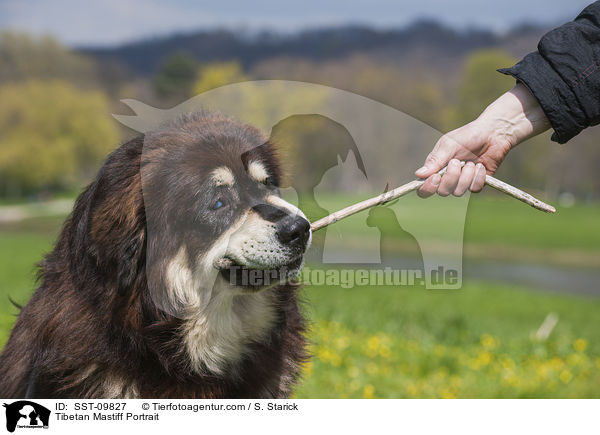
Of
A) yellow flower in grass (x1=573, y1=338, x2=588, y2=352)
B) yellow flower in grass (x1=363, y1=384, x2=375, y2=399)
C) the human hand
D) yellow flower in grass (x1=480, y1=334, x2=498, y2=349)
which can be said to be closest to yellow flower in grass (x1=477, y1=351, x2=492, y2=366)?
yellow flower in grass (x1=480, y1=334, x2=498, y2=349)

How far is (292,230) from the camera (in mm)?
2396

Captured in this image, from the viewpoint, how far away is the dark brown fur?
8.25 feet

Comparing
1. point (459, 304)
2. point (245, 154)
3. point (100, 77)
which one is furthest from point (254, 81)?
point (100, 77)

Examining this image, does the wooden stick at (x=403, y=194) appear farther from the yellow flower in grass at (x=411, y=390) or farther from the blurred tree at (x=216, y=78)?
the yellow flower in grass at (x=411, y=390)

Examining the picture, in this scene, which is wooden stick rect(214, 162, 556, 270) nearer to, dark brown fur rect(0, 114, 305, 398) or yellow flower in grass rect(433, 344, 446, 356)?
dark brown fur rect(0, 114, 305, 398)

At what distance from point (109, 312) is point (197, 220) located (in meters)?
0.55

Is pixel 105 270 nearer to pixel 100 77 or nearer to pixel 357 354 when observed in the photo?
pixel 357 354

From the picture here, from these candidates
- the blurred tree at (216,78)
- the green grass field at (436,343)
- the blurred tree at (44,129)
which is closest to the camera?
the blurred tree at (216,78)

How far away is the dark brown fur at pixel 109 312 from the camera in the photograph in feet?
8.25

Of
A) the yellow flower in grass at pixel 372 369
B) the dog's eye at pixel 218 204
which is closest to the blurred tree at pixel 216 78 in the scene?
the dog's eye at pixel 218 204

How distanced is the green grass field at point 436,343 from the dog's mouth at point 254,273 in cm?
39

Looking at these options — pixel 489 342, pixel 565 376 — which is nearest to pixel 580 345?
pixel 489 342
